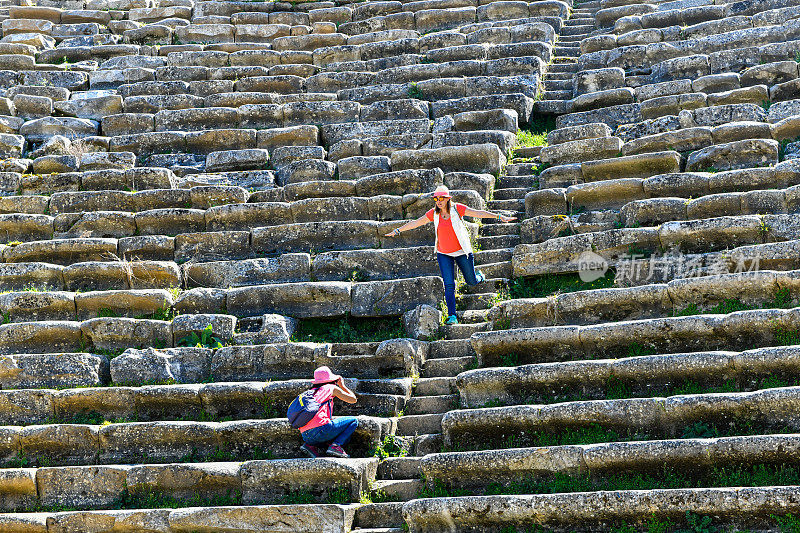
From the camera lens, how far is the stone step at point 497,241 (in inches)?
382

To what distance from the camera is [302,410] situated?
7246mm

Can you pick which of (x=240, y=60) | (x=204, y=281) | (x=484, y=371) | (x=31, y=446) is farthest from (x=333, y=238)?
(x=240, y=60)

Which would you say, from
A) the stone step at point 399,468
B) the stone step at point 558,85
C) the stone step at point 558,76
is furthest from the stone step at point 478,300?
the stone step at point 558,76

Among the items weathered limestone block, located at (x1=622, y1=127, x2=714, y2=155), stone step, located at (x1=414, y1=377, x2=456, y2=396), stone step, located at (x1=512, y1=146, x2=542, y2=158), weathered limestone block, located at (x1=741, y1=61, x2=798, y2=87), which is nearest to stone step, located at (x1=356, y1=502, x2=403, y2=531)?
stone step, located at (x1=414, y1=377, x2=456, y2=396)

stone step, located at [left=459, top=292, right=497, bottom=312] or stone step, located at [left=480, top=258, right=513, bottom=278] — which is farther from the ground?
stone step, located at [left=480, top=258, right=513, bottom=278]

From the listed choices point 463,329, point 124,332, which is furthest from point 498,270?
point 124,332

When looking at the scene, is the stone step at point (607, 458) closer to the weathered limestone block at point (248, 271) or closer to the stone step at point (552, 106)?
the weathered limestone block at point (248, 271)

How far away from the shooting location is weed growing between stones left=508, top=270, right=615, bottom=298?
8.74m

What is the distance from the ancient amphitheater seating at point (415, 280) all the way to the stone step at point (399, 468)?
0.03m

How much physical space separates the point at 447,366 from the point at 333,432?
141 centimetres

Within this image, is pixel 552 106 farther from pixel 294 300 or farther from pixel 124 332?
pixel 124 332

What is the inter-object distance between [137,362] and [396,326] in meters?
2.53

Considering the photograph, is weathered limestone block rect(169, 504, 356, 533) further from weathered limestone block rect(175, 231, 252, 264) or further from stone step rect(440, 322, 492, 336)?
weathered limestone block rect(175, 231, 252, 264)

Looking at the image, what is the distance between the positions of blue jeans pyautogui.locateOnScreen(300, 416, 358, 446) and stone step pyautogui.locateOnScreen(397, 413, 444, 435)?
540mm
